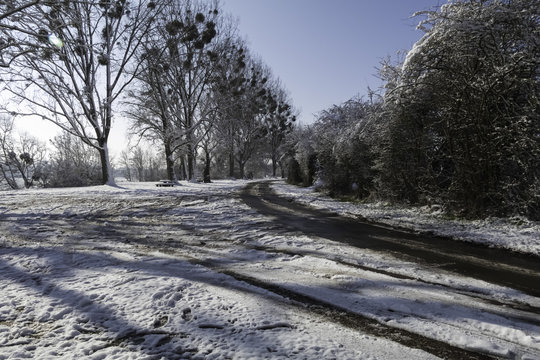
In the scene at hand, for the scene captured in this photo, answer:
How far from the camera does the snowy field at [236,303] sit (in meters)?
2.41

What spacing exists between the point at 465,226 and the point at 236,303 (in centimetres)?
616

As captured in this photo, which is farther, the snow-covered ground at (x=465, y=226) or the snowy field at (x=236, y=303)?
the snow-covered ground at (x=465, y=226)

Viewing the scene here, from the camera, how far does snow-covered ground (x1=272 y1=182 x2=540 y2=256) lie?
5.59 m

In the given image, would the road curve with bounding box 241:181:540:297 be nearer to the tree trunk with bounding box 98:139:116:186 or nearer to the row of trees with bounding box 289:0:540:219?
the row of trees with bounding box 289:0:540:219

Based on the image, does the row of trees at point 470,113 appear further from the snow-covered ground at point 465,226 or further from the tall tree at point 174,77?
the tall tree at point 174,77

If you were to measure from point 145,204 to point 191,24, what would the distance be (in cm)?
1644

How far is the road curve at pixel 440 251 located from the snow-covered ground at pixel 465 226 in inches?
14.5

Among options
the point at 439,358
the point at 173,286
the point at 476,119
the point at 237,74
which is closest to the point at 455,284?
A: the point at 439,358

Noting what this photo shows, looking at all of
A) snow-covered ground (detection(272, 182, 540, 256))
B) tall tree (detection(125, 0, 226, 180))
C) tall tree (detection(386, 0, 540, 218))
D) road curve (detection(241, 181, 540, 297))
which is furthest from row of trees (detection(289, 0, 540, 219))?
tall tree (detection(125, 0, 226, 180))

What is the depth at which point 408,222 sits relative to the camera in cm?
772

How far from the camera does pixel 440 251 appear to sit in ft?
17.3

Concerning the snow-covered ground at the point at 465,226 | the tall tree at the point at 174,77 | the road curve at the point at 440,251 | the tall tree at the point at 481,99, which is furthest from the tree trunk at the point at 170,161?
the tall tree at the point at 481,99

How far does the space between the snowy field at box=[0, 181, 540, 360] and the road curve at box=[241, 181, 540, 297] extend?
384 millimetres

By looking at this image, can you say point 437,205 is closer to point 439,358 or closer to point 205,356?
point 439,358
